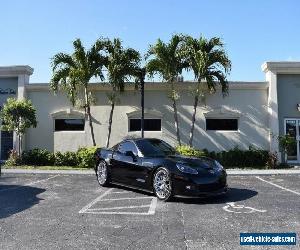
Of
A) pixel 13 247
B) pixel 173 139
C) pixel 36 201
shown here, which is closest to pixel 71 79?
pixel 173 139

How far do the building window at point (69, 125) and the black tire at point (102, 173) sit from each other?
9.06m

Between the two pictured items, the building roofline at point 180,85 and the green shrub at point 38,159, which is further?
the building roofline at point 180,85

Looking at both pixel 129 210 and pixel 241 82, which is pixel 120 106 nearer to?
pixel 241 82

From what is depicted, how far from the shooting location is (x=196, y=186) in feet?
29.3

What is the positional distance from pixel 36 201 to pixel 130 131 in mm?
11481

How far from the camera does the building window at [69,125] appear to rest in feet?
69.4

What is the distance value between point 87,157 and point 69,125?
Answer: 3.03m

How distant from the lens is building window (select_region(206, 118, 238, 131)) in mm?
20641

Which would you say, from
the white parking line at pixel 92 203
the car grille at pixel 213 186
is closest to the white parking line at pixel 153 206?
the car grille at pixel 213 186

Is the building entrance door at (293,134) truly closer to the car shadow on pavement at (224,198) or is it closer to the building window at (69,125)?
the building window at (69,125)

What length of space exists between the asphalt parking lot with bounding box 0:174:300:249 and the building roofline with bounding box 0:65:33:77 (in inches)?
428

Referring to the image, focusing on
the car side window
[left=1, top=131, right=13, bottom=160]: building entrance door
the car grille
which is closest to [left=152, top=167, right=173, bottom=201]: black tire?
the car grille

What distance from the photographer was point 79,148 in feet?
65.2

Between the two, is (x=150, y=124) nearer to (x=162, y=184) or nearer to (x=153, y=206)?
(x=162, y=184)
